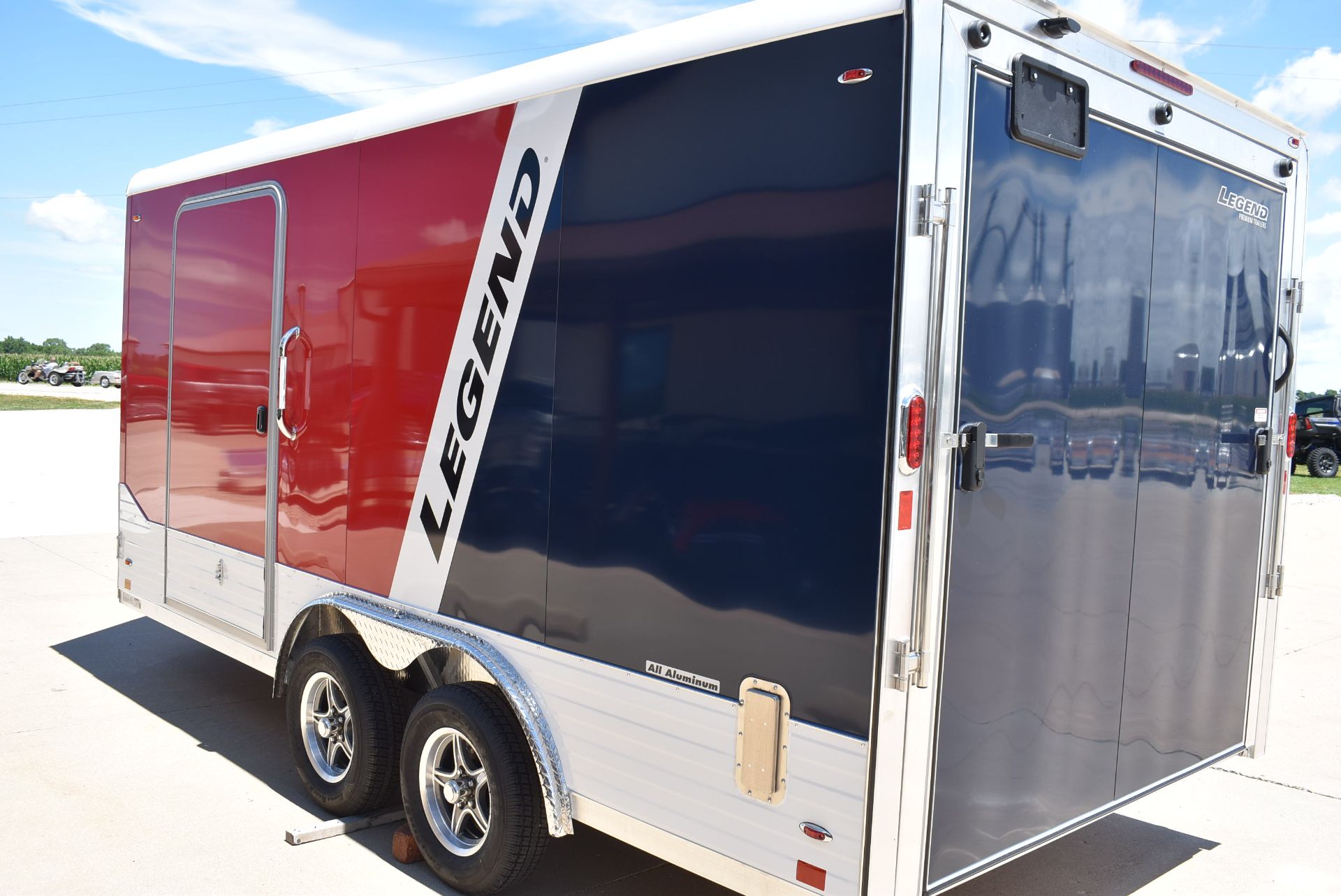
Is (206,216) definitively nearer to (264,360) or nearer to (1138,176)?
(264,360)

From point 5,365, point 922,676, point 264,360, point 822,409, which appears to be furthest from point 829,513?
point 5,365

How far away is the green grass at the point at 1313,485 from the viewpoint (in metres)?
20.2

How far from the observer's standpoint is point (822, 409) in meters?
2.71

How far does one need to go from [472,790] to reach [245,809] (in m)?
1.37

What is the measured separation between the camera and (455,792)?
375 centimetres

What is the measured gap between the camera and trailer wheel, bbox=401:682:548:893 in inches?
138

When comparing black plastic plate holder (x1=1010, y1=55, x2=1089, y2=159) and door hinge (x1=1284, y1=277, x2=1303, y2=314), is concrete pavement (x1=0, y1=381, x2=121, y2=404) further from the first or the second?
black plastic plate holder (x1=1010, y1=55, x2=1089, y2=159)

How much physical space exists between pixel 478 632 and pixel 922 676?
166 centimetres

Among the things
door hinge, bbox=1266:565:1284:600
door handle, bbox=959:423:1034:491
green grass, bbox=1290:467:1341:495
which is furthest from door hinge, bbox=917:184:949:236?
green grass, bbox=1290:467:1341:495

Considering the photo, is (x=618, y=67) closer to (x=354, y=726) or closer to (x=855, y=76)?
(x=855, y=76)

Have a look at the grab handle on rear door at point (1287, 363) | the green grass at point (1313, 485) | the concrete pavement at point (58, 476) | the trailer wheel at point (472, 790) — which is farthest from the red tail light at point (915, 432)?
the green grass at point (1313, 485)

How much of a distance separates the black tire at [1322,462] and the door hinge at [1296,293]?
23355 millimetres

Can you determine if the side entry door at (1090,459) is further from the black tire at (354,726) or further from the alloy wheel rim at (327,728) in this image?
the alloy wheel rim at (327,728)

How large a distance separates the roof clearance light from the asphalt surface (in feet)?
9.10
